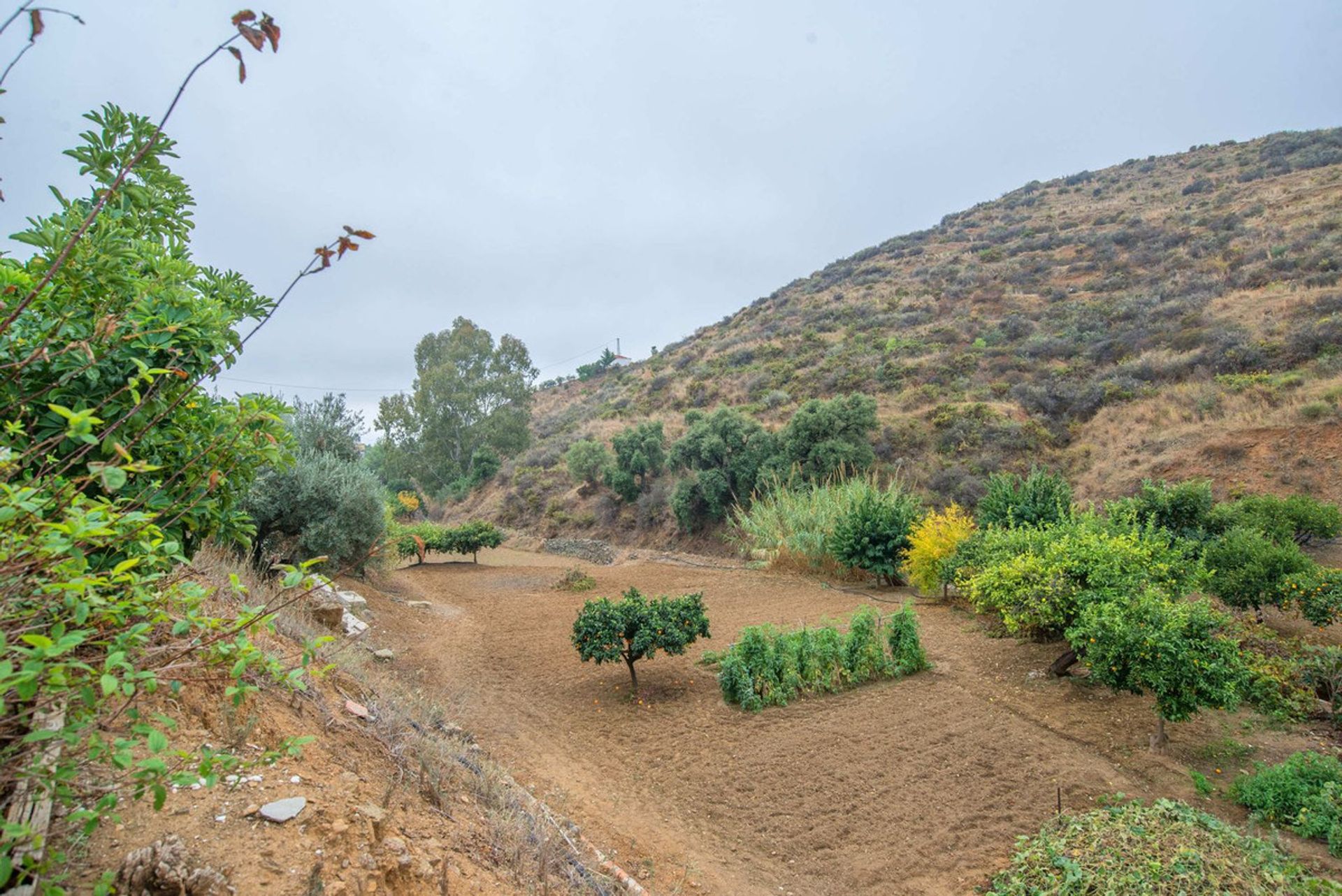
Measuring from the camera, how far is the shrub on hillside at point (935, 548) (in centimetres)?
953

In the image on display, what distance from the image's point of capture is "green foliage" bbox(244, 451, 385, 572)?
909 centimetres

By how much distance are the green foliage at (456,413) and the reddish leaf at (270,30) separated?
29.9m

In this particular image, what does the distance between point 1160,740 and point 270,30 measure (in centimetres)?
643

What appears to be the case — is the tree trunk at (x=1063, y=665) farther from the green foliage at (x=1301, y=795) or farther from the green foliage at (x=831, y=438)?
the green foliage at (x=831, y=438)

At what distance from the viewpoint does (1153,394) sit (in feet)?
57.5

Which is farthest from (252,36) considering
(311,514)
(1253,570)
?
(1253,570)

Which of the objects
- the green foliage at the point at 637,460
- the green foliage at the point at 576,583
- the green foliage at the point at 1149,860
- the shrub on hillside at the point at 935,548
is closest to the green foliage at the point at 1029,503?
the shrub on hillside at the point at 935,548

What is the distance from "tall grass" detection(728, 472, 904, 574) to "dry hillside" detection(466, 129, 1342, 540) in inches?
176

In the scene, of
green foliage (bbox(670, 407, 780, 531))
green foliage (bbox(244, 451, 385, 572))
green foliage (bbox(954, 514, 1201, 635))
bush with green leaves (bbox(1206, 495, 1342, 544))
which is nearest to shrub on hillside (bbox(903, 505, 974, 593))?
green foliage (bbox(954, 514, 1201, 635))

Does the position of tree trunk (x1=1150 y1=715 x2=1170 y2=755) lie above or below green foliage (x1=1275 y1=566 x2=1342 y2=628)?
below

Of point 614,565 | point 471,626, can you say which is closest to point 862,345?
point 614,565

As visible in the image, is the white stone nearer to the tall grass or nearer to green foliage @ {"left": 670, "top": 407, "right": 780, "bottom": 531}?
the tall grass

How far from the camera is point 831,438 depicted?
17.2 metres

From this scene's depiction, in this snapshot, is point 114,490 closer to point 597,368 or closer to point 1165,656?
point 1165,656
